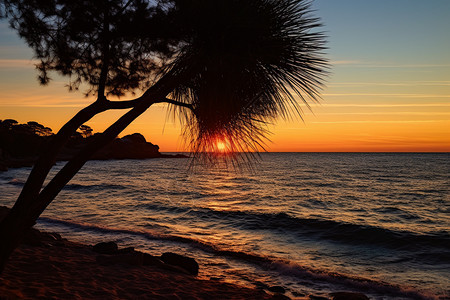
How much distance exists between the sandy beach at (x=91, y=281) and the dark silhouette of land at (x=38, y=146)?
132ft

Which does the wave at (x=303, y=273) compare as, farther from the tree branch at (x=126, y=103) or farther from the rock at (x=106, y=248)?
the tree branch at (x=126, y=103)

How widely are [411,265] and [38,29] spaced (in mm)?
13334

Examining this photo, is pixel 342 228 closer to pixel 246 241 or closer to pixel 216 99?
pixel 246 241

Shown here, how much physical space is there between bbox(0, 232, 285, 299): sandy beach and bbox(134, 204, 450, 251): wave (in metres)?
9.19

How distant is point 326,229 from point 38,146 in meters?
91.8

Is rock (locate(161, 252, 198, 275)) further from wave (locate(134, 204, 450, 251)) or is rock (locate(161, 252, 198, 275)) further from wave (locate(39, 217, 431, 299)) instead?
wave (locate(134, 204, 450, 251))

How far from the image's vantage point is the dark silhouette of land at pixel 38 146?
7718 cm

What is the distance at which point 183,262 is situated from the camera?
1015 cm

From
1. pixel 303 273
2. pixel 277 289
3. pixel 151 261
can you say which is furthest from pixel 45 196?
pixel 303 273

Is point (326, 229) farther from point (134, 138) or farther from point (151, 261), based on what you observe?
point (134, 138)

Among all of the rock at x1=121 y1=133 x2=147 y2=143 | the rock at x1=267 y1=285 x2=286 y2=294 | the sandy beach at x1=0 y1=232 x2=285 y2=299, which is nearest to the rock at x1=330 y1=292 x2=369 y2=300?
the rock at x1=267 y1=285 x2=286 y2=294

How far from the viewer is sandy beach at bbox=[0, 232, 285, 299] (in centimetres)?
651

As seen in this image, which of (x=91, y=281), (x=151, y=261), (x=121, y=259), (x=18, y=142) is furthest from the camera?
(x=18, y=142)

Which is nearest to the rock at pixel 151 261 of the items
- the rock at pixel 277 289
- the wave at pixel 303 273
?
the wave at pixel 303 273
